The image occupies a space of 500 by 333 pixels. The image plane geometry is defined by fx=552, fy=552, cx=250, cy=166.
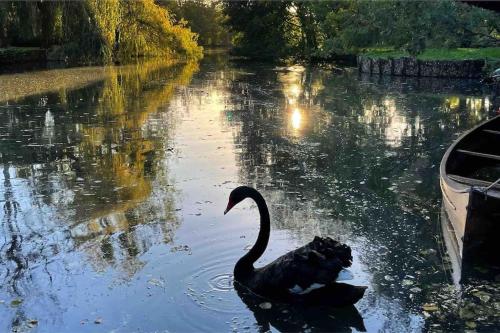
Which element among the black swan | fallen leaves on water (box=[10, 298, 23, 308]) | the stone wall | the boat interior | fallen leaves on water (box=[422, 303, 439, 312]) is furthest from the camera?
the stone wall

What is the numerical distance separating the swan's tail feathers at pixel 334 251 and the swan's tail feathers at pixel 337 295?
173 millimetres

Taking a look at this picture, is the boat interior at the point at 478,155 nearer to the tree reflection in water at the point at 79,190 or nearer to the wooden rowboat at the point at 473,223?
the wooden rowboat at the point at 473,223

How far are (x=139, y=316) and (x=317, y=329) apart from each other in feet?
4.12

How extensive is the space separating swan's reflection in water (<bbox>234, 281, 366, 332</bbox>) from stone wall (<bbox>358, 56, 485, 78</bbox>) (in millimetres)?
19897

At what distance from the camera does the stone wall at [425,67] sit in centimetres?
2164

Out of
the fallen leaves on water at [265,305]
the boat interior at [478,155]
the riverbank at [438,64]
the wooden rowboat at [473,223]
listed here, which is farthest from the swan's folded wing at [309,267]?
the riverbank at [438,64]

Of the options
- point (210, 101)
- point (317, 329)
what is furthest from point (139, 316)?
point (210, 101)

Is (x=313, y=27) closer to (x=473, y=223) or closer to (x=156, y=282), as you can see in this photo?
(x=473, y=223)

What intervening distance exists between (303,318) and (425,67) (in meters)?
20.6

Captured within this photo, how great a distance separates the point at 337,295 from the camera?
3922mm

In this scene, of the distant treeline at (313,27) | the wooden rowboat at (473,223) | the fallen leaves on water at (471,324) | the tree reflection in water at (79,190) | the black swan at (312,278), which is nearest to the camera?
the fallen leaves on water at (471,324)

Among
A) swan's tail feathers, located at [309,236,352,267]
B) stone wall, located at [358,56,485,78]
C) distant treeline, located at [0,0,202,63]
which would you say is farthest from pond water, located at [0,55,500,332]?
distant treeline, located at [0,0,202,63]

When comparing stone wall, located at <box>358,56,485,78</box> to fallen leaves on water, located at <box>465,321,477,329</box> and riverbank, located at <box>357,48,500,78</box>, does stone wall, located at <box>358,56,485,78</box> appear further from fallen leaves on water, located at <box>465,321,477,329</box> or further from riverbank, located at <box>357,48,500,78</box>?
fallen leaves on water, located at <box>465,321,477,329</box>

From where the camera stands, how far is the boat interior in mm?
6466
